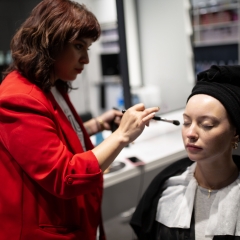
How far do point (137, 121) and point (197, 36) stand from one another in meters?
4.72

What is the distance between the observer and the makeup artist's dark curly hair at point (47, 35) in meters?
1.09

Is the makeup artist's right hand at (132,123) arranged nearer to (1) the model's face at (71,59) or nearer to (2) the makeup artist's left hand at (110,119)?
(1) the model's face at (71,59)

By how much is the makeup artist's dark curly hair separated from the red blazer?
0.15ft

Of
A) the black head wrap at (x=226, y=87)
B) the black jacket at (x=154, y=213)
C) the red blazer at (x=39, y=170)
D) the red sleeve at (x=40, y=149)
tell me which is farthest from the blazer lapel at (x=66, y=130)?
the black head wrap at (x=226, y=87)

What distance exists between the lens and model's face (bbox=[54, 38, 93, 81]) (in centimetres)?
115

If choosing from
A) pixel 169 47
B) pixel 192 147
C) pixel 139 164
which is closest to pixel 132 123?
pixel 192 147

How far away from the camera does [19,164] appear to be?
1.05 m

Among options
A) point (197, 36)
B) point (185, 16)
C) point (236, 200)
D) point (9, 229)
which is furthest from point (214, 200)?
point (197, 36)

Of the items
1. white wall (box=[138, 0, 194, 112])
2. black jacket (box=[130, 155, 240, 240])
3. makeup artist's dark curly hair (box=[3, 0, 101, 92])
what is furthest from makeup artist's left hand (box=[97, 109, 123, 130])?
white wall (box=[138, 0, 194, 112])

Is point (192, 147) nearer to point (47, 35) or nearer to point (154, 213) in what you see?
point (154, 213)

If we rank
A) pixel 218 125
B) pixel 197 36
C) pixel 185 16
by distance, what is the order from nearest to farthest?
pixel 218 125 → pixel 185 16 → pixel 197 36

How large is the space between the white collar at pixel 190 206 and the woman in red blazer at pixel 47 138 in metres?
0.27

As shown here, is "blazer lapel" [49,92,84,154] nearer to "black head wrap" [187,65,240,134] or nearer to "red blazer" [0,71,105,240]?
"red blazer" [0,71,105,240]

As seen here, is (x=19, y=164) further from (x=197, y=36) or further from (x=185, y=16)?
(x=197, y=36)
